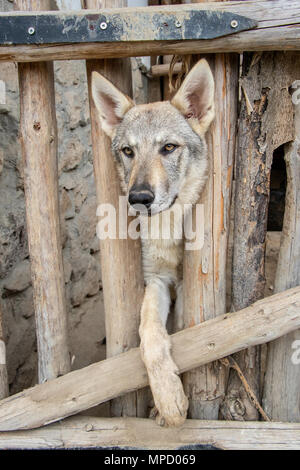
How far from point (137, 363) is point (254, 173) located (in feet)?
4.22

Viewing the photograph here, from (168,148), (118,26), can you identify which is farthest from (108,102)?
(118,26)

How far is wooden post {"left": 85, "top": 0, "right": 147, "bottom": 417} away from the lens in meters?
2.43

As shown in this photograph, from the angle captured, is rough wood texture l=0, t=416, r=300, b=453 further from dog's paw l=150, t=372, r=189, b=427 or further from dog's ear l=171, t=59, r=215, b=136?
dog's ear l=171, t=59, r=215, b=136

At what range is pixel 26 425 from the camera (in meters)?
2.38

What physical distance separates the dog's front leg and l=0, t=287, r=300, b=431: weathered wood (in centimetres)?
9

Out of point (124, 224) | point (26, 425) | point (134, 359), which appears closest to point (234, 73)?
point (124, 224)

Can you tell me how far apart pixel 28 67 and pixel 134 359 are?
69.1 inches

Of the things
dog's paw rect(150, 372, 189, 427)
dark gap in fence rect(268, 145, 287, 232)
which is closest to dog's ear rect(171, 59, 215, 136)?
dog's paw rect(150, 372, 189, 427)

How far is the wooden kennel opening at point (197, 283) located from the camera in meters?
2.19

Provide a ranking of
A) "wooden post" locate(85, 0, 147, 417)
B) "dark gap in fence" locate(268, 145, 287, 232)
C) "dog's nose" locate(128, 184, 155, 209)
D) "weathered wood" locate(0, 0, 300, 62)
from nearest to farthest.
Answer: "weathered wood" locate(0, 0, 300, 62)
"dog's nose" locate(128, 184, 155, 209)
"wooden post" locate(85, 0, 147, 417)
"dark gap in fence" locate(268, 145, 287, 232)

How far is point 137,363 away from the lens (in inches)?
94.0

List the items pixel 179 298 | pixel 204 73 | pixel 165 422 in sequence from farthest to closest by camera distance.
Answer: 1. pixel 179 298
2. pixel 165 422
3. pixel 204 73

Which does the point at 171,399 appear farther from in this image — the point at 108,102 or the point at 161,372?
the point at 108,102
